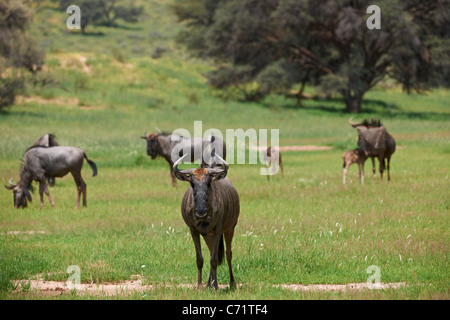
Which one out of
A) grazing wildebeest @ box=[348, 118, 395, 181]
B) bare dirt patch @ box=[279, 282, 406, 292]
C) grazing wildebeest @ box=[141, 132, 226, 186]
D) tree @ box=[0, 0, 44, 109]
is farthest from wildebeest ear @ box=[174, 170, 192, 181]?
tree @ box=[0, 0, 44, 109]

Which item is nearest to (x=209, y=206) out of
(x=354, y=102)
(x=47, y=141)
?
(x=47, y=141)

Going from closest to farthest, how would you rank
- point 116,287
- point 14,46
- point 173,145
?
1. point 116,287
2. point 173,145
3. point 14,46

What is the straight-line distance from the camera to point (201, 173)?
330 inches

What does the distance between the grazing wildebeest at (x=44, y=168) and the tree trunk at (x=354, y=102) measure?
43482mm

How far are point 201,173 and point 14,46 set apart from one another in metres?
39.9

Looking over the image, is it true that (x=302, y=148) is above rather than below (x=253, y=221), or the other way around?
below

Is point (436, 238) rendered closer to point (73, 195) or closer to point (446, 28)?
point (73, 195)

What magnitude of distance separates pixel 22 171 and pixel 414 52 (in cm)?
4478

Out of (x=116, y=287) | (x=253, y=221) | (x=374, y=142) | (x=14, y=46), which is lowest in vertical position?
(x=253, y=221)

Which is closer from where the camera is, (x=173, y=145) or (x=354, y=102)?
(x=173, y=145)

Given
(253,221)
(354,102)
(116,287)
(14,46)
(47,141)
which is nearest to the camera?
(116,287)

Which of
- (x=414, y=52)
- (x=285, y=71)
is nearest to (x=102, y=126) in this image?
(x=285, y=71)

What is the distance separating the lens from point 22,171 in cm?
1716

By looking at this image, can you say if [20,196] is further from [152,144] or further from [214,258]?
[214,258]
